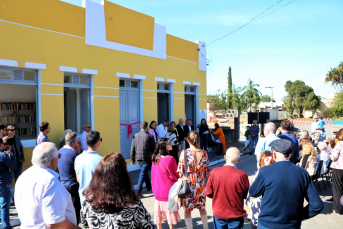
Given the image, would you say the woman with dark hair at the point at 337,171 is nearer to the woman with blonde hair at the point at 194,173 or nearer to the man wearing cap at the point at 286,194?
the woman with blonde hair at the point at 194,173

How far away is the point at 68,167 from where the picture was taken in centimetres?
446

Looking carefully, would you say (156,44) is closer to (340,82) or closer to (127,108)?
(127,108)

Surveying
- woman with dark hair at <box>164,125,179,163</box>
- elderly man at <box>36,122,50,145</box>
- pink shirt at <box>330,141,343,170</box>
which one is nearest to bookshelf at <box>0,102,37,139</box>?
elderly man at <box>36,122,50,145</box>

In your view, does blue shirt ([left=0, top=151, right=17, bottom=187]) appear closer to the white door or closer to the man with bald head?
the man with bald head

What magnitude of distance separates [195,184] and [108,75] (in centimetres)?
634

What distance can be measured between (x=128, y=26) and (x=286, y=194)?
30.9 ft

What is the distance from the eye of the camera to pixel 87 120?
955 cm

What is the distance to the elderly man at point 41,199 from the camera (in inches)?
98.1

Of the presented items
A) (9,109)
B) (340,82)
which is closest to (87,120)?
(9,109)

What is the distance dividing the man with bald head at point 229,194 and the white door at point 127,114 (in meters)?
7.44

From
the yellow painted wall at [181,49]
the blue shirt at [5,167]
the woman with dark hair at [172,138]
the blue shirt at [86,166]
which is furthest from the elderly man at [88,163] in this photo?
the yellow painted wall at [181,49]

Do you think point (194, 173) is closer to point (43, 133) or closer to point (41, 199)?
point (41, 199)

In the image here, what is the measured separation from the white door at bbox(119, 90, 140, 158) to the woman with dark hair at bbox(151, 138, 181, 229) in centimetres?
609

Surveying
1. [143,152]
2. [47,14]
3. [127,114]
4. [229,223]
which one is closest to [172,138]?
[127,114]
